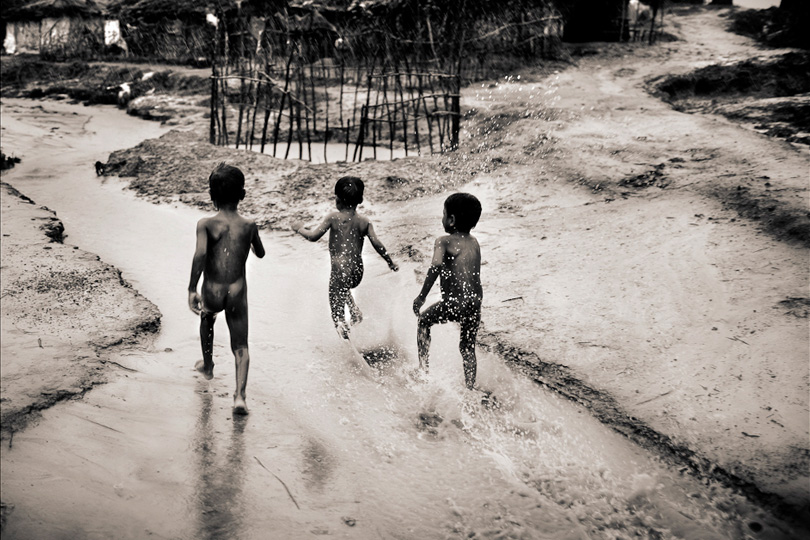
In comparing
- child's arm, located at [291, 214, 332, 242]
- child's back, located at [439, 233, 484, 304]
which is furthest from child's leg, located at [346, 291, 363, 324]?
child's back, located at [439, 233, 484, 304]

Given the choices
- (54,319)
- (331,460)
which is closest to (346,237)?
(331,460)

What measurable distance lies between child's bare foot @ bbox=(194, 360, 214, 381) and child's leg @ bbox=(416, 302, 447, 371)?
3.89 ft

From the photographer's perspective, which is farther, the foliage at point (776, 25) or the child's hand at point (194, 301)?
the foliage at point (776, 25)

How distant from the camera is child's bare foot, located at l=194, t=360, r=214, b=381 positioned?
3234mm

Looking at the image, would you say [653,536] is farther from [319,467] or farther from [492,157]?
[492,157]

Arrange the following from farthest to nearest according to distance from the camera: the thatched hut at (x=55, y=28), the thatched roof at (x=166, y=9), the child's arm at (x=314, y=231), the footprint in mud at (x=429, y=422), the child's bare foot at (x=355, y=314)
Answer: the thatched hut at (x=55, y=28)
the thatched roof at (x=166, y=9)
the child's bare foot at (x=355, y=314)
the child's arm at (x=314, y=231)
the footprint in mud at (x=429, y=422)

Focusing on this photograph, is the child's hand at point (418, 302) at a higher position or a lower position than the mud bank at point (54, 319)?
higher

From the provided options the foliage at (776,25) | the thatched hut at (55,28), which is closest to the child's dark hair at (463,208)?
the foliage at (776,25)

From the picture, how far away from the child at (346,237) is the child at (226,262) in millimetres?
696

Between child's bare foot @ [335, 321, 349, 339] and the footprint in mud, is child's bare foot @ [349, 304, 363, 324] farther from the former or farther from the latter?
the footprint in mud

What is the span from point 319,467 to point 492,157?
5.61 m

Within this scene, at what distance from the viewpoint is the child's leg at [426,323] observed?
11.2 feet

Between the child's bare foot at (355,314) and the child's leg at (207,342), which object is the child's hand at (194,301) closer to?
the child's leg at (207,342)

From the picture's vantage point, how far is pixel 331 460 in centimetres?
283
